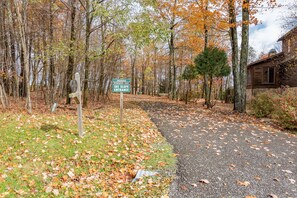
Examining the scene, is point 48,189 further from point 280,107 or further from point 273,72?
point 273,72

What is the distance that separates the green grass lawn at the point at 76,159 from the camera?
3.45 metres

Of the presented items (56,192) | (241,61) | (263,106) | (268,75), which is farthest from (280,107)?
(268,75)

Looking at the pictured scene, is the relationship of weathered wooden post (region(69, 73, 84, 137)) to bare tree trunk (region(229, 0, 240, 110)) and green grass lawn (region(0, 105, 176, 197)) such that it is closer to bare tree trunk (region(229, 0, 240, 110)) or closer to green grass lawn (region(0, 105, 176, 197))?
green grass lawn (region(0, 105, 176, 197))

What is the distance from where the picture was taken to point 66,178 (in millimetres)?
3766

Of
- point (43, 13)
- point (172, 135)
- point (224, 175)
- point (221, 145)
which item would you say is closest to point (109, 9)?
A: point (43, 13)

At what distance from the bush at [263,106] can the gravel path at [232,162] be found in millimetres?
3244

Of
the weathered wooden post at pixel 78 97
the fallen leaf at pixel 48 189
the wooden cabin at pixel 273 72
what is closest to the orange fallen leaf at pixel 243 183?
the fallen leaf at pixel 48 189

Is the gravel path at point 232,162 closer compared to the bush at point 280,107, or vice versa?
the gravel path at point 232,162

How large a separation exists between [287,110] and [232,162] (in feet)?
17.8

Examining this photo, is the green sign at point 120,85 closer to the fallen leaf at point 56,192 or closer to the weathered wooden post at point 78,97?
the weathered wooden post at point 78,97

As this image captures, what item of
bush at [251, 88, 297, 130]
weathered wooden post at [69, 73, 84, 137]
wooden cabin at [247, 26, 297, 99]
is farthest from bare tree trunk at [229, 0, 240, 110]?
weathered wooden post at [69, 73, 84, 137]

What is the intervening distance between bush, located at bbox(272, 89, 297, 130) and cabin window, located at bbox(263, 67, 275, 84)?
536 inches

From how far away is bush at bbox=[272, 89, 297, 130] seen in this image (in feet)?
27.0

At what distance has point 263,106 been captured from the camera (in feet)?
35.4
